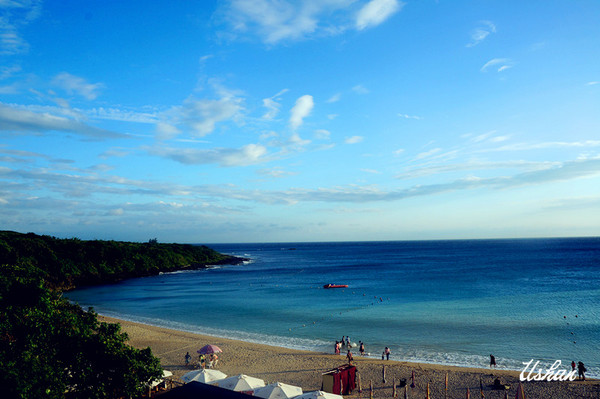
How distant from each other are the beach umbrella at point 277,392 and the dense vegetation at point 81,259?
42.3 meters

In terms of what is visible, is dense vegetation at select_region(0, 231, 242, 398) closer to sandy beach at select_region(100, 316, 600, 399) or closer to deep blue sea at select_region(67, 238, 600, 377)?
sandy beach at select_region(100, 316, 600, 399)

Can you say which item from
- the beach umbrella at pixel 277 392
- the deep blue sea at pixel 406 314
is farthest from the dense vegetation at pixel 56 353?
the deep blue sea at pixel 406 314

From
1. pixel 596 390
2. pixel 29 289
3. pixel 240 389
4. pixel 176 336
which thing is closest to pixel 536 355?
pixel 596 390

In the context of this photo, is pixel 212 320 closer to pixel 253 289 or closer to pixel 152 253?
pixel 253 289

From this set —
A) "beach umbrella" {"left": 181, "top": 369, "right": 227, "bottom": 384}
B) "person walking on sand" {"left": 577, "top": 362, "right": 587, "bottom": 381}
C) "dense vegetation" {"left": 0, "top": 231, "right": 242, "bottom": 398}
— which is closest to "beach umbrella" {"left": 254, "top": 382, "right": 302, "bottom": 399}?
"beach umbrella" {"left": 181, "top": 369, "right": 227, "bottom": 384}

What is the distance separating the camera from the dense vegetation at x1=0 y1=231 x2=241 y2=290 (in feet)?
211

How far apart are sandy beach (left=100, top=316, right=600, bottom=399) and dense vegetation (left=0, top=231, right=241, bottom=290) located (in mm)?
30532

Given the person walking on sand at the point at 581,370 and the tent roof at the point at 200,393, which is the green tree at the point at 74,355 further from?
the person walking on sand at the point at 581,370

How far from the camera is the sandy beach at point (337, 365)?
21172mm

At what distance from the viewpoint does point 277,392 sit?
17.5m

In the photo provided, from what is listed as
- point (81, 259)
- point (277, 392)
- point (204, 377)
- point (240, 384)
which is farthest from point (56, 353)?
point (81, 259)

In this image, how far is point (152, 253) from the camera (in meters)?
110

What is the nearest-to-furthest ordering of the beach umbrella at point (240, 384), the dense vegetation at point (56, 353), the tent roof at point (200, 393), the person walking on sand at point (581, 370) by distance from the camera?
the dense vegetation at point (56, 353) → the tent roof at point (200, 393) → the beach umbrella at point (240, 384) → the person walking on sand at point (581, 370)

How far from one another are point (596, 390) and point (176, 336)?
103 feet
